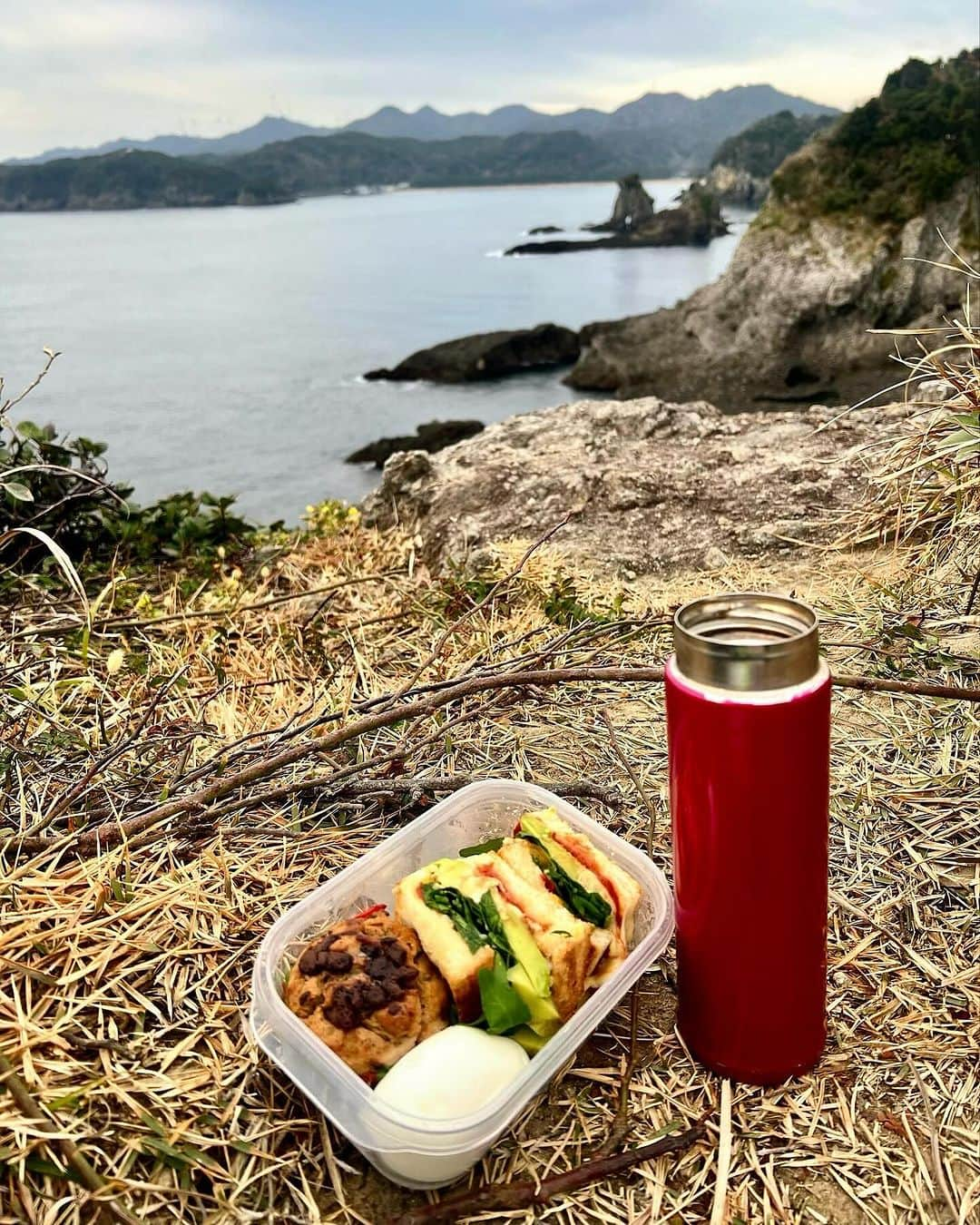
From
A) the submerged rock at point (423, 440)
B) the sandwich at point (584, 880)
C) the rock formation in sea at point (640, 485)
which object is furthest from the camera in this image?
the submerged rock at point (423, 440)

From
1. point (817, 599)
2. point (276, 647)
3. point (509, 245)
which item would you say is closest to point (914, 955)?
point (817, 599)

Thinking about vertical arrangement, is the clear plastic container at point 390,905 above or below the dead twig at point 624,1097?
above

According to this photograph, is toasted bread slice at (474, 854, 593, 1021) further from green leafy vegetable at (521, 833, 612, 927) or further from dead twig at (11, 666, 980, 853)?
dead twig at (11, 666, 980, 853)

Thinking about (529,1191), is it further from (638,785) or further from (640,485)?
(640,485)

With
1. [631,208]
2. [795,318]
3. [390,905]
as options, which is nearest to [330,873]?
[390,905]

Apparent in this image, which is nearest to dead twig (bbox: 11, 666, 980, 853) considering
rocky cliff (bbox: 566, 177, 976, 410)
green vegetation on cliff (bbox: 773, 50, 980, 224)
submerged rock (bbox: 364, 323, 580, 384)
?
rocky cliff (bbox: 566, 177, 976, 410)

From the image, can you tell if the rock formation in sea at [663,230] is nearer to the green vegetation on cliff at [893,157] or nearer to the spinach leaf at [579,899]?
the green vegetation on cliff at [893,157]

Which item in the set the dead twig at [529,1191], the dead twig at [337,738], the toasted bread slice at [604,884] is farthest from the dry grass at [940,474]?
the dead twig at [529,1191]
